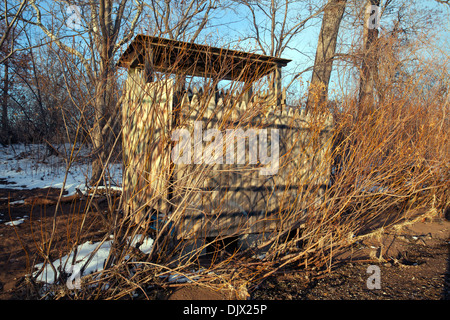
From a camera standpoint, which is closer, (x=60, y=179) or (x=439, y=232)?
(x=439, y=232)

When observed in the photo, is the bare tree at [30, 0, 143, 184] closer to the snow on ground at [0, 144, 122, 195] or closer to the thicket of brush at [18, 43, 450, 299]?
the thicket of brush at [18, 43, 450, 299]

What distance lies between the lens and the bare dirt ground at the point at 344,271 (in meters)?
2.66

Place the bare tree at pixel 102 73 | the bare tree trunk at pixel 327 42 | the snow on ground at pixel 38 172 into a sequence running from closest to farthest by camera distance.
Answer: the bare tree at pixel 102 73, the snow on ground at pixel 38 172, the bare tree trunk at pixel 327 42

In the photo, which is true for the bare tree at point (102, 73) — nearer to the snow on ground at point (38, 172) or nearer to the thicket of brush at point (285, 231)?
the thicket of brush at point (285, 231)

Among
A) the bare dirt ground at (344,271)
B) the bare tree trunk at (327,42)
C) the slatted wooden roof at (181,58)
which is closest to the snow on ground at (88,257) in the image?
the bare dirt ground at (344,271)

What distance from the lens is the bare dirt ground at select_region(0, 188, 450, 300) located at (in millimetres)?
2658

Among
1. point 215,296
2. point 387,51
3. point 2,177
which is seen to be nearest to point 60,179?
point 2,177

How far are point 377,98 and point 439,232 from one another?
2.30m

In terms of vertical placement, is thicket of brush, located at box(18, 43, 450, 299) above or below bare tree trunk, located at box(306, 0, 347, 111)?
below

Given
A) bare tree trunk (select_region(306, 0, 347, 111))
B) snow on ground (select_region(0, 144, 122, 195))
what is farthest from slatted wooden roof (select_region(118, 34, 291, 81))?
bare tree trunk (select_region(306, 0, 347, 111))
